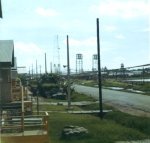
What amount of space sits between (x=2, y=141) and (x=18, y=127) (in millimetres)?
1218

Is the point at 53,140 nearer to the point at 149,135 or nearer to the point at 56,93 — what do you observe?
the point at 149,135

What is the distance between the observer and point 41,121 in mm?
17750

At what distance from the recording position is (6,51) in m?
25.1

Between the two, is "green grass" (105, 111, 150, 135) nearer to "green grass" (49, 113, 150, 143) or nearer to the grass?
the grass

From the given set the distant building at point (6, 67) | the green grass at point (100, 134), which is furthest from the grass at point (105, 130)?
the distant building at point (6, 67)

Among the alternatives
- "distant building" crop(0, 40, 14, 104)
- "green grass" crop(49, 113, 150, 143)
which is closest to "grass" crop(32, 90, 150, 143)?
"green grass" crop(49, 113, 150, 143)

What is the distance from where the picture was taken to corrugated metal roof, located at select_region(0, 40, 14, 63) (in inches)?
950

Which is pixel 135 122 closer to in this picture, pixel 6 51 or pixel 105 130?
pixel 105 130

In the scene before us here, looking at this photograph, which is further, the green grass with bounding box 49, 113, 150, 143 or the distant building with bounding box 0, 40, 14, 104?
the distant building with bounding box 0, 40, 14, 104

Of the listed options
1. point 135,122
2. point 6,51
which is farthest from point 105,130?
point 6,51

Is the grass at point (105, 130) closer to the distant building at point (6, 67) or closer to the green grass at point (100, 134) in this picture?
the green grass at point (100, 134)

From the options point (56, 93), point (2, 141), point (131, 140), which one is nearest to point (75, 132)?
point (131, 140)

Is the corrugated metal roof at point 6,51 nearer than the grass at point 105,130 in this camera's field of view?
No

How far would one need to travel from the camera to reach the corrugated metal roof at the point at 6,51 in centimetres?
2413
